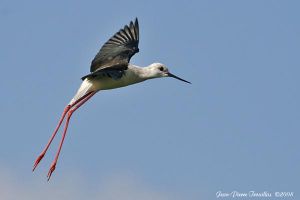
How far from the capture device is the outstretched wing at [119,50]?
18.8 metres

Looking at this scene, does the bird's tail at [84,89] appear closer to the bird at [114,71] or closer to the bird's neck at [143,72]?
the bird at [114,71]

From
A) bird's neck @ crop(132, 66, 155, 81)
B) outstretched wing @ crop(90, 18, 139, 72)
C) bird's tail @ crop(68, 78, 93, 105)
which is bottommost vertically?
bird's tail @ crop(68, 78, 93, 105)

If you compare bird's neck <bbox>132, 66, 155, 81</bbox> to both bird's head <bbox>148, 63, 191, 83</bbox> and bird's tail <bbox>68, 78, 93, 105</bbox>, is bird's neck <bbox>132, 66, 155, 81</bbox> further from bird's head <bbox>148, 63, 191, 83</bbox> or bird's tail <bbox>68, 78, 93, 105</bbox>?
bird's tail <bbox>68, 78, 93, 105</bbox>

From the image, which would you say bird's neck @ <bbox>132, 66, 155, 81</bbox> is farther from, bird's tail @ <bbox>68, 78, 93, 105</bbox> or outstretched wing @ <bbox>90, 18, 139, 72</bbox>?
bird's tail @ <bbox>68, 78, 93, 105</bbox>

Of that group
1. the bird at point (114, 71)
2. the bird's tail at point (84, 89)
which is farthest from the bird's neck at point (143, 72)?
the bird's tail at point (84, 89)

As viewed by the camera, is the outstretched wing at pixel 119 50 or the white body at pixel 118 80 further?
the outstretched wing at pixel 119 50

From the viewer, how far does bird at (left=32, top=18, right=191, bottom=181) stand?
59.7 feet

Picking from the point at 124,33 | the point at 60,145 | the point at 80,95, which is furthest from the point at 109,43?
the point at 60,145

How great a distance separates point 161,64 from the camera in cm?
1961

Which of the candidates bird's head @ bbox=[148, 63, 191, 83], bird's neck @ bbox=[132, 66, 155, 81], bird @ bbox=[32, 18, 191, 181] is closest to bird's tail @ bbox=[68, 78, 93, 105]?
bird @ bbox=[32, 18, 191, 181]

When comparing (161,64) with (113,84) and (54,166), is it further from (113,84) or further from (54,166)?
(54,166)

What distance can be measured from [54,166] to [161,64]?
160 inches

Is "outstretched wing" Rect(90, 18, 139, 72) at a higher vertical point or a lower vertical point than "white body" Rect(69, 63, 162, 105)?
higher

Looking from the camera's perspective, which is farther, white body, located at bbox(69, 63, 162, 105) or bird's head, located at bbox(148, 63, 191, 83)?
bird's head, located at bbox(148, 63, 191, 83)
